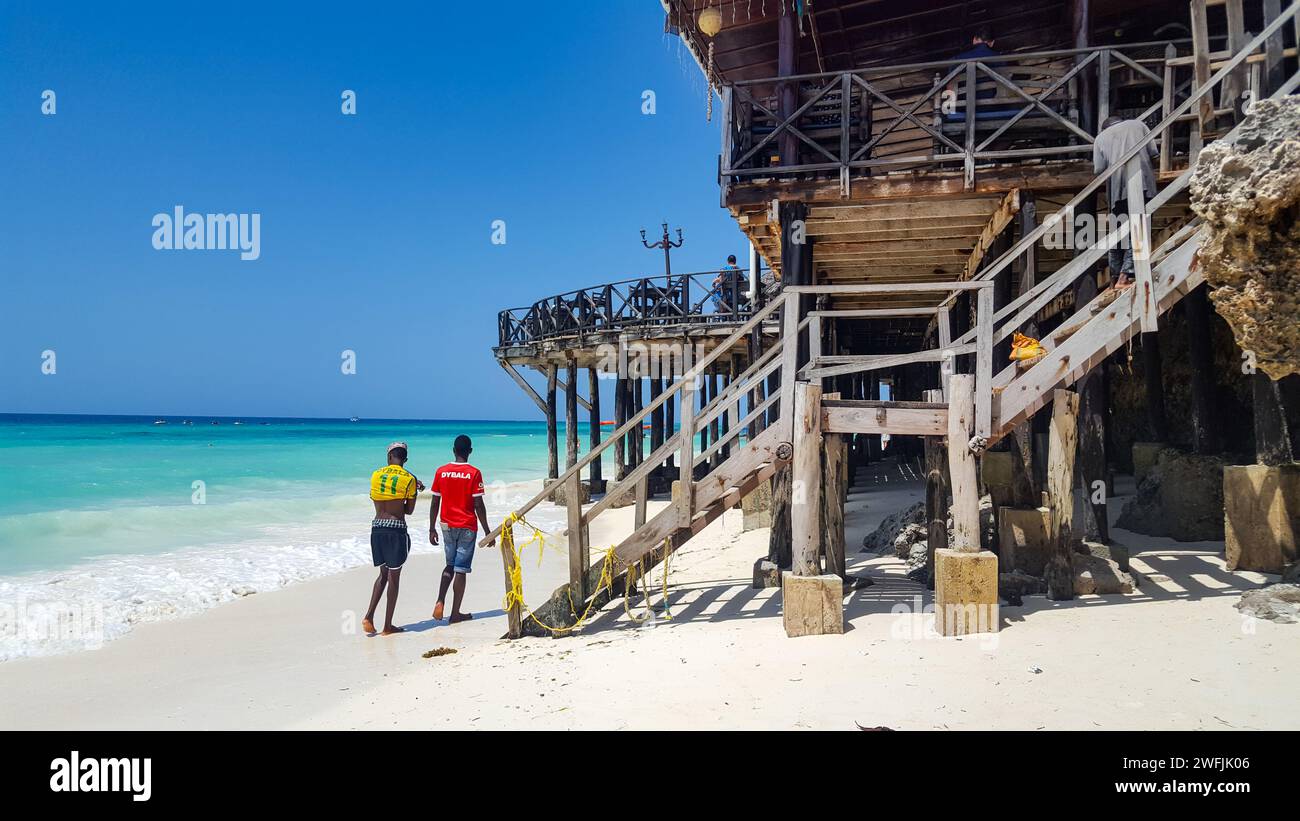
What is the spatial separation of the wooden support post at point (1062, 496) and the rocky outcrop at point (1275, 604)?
3.66 feet

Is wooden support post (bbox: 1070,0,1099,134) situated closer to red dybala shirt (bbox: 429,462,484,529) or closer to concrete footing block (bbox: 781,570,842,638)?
concrete footing block (bbox: 781,570,842,638)

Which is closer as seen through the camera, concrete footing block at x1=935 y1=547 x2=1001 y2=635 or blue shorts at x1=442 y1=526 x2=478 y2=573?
concrete footing block at x1=935 y1=547 x2=1001 y2=635

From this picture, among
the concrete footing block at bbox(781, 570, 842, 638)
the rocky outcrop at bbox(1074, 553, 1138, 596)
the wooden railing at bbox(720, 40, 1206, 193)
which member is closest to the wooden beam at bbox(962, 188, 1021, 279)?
the wooden railing at bbox(720, 40, 1206, 193)

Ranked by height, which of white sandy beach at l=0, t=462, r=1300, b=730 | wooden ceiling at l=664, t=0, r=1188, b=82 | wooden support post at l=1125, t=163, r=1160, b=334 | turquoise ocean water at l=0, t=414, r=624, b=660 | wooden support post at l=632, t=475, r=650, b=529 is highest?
wooden ceiling at l=664, t=0, r=1188, b=82

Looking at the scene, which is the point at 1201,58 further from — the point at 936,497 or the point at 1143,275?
the point at 936,497

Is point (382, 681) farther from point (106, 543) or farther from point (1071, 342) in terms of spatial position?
point (106, 543)

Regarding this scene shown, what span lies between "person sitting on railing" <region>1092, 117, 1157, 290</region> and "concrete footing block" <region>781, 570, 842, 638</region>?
3.19 metres

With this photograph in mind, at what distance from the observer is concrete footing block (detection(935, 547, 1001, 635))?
509 centimetres

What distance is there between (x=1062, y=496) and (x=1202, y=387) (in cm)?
283

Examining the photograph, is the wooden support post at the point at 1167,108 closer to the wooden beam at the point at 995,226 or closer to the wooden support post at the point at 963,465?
the wooden beam at the point at 995,226

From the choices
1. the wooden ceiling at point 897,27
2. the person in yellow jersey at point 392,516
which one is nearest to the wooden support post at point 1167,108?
the wooden ceiling at point 897,27

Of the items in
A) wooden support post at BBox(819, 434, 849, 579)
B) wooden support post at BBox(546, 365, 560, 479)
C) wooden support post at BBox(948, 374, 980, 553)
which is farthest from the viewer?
wooden support post at BBox(546, 365, 560, 479)

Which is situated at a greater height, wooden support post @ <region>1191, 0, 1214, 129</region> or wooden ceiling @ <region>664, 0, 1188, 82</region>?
wooden ceiling @ <region>664, 0, 1188, 82</region>
